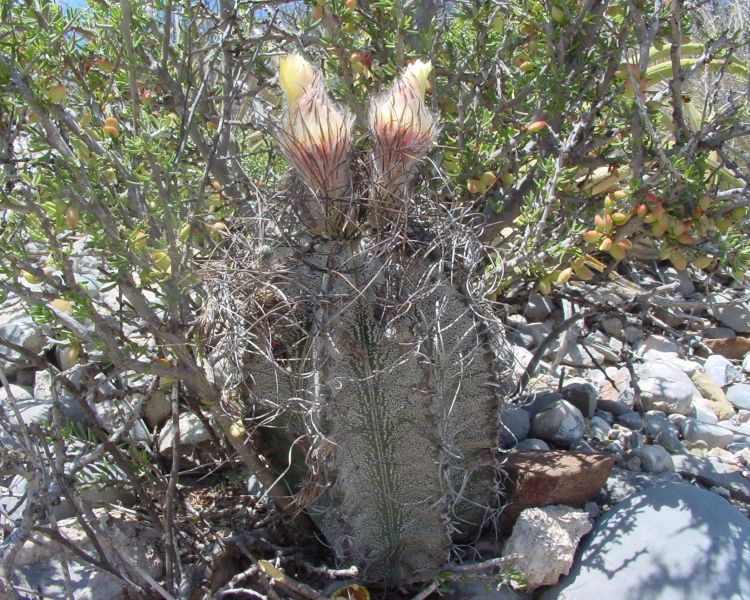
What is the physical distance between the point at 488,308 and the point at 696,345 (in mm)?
1924

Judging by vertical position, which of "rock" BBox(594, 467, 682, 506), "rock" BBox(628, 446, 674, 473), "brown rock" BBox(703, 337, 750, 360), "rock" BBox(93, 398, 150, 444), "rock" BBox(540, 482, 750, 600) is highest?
"brown rock" BBox(703, 337, 750, 360)

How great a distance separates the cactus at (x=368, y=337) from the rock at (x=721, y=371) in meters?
1.64

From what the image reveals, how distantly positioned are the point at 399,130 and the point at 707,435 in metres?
1.64

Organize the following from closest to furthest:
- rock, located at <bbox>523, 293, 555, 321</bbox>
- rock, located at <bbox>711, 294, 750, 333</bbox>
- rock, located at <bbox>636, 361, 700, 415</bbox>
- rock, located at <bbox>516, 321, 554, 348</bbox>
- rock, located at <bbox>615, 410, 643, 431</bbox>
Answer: rock, located at <bbox>615, 410, 643, 431</bbox>, rock, located at <bbox>636, 361, 700, 415</bbox>, rock, located at <bbox>516, 321, 554, 348</bbox>, rock, located at <bbox>523, 293, 555, 321</bbox>, rock, located at <bbox>711, 294, 750, 333</bbox>

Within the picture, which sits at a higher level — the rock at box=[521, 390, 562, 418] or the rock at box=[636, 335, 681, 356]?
the rock at box=[636, 335, 681, 356]

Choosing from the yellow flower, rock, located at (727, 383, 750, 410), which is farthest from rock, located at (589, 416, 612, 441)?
the yellow flower

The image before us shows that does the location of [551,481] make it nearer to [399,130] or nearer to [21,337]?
[399,130]

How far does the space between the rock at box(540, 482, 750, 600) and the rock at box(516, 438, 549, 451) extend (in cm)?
32

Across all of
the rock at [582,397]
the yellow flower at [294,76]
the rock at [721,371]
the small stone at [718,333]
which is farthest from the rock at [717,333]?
the yellow flower at [294,76]

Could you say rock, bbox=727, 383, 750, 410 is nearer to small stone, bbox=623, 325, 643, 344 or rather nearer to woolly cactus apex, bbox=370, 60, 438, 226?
small stone, bbox=623, 325, 643, 344

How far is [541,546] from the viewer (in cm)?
171

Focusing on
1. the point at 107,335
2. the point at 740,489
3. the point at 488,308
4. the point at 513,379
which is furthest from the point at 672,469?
the point at 107,335

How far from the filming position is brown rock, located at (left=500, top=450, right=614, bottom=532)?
72.4 inches

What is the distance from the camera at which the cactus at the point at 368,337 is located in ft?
4.73
